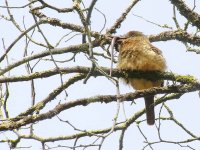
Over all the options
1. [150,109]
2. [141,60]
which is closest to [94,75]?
[141,60]

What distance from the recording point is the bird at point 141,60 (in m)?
4.85

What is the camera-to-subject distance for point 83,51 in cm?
419

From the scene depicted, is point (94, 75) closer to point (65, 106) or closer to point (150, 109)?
point (65, 106)

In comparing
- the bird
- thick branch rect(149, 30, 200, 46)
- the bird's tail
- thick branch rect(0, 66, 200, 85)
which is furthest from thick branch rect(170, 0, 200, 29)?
the bird's tail

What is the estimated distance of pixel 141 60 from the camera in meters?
4.95

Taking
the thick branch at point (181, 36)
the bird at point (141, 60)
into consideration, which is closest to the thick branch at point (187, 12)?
the thick branch at point (181, 36)

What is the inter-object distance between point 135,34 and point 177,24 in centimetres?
106

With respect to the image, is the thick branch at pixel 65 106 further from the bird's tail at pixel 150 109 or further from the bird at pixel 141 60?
the bird's tail at pixel 150 109

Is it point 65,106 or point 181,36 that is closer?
point 65,106

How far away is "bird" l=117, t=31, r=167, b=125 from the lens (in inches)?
191

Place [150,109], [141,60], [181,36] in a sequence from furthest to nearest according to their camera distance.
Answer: [150,109], [141,60], [181,36]

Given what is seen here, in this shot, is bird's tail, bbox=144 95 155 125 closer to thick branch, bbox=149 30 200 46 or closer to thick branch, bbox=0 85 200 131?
thick branch, bbox=149 30 200 46

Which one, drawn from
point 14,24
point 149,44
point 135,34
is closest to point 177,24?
point 149,44

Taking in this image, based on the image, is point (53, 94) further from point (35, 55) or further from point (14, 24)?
point (14, 24)
